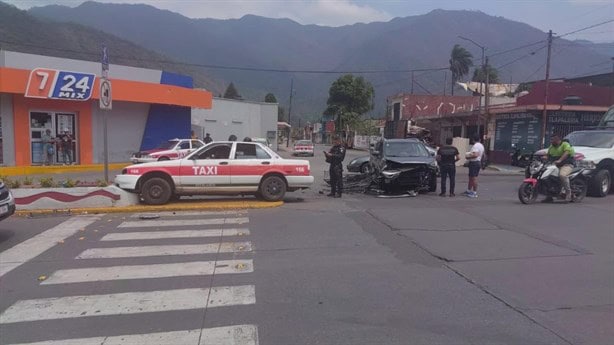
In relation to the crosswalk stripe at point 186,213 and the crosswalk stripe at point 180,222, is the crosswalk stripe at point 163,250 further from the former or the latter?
the crosswalk stripe at point 186,213

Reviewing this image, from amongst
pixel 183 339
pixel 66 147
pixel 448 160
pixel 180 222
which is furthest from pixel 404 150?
pixel 66 147

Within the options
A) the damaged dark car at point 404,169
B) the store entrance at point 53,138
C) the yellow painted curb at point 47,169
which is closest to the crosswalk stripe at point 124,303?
the damaged dark car at point 404,169

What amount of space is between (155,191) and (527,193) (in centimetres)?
893

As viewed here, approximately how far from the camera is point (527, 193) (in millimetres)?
12523

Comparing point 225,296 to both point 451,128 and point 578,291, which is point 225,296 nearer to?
point 578,291

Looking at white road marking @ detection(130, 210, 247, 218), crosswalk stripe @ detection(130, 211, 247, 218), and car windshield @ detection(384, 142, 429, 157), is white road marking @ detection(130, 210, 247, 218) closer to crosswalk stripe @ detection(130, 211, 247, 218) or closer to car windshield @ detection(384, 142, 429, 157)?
crosswalk stripe @ detection(130, 211, 247, 218)

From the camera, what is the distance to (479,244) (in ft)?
26.1

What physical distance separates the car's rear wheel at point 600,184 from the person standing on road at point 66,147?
2052 cm

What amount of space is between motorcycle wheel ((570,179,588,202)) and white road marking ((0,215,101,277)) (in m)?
11.4

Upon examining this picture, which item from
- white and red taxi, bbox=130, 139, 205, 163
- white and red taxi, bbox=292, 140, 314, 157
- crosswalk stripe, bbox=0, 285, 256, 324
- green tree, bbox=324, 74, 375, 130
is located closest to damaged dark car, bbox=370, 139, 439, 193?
crosswalk stripe, bbox=0, 285, 256, 324

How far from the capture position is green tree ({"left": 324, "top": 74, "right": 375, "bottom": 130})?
71.9 meters

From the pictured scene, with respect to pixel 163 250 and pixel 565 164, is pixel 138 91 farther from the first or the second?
pixel 565 164

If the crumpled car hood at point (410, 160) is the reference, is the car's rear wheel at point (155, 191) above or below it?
below

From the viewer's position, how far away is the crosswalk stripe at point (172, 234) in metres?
8.41
